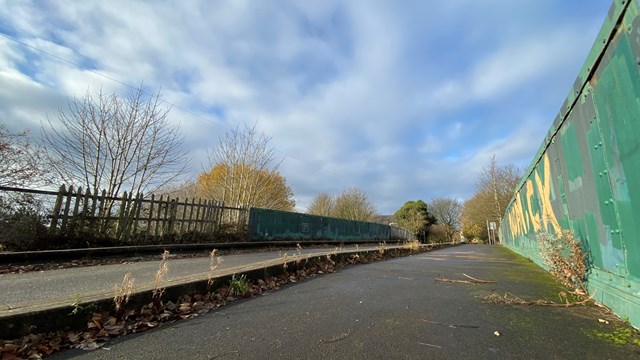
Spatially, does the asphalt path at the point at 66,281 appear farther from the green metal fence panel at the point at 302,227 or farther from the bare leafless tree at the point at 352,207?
the bare leafless tree at the point at 352,207

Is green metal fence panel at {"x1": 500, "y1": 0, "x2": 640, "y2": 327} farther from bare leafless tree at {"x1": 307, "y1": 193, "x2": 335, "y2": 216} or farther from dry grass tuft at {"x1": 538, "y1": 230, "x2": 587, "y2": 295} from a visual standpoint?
bare leafless tree at {"x1": 307, "y1": 193, "x2": 335, "y2": 216}

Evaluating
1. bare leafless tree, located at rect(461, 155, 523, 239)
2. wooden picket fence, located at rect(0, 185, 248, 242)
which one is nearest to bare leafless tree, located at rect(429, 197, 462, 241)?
bare leafless tree, located at rect(461, 155, 523, 239)

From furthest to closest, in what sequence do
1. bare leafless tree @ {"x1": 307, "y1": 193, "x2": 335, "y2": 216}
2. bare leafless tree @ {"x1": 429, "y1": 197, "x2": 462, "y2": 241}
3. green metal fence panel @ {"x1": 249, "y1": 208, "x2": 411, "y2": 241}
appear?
bare leafless tree @ {"x1": 429, "y1": 197, "x2": 462, "y2": 241} < bare leafless tree @ {"x1": 307, "y1": 193, "x2": 335, "y2": 216} < green metal fence panel @ {"x1": 249, "y1": 208, "x2": 411, "y2": 241}

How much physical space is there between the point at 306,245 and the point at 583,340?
18.2 metres

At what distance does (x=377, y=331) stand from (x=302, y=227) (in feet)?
65.0

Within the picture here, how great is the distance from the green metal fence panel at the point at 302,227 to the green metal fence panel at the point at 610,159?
50.6 ft

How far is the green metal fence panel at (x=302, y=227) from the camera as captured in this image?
18609mm

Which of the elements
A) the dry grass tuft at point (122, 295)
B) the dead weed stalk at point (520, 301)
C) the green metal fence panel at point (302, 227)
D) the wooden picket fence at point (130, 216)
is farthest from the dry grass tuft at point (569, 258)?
the green metal fence panel at point (302, 227)

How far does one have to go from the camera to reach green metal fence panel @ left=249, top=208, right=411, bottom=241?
1861cm

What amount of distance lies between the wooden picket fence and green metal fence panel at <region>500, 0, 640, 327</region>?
1248 cm

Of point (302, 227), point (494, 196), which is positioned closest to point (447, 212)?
point (494, 196)

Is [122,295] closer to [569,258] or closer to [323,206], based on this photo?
[569,258]

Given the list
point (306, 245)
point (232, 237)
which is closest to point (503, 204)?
point (306, 245)

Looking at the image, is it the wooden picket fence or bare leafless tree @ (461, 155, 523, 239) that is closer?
the wooden picket fence
